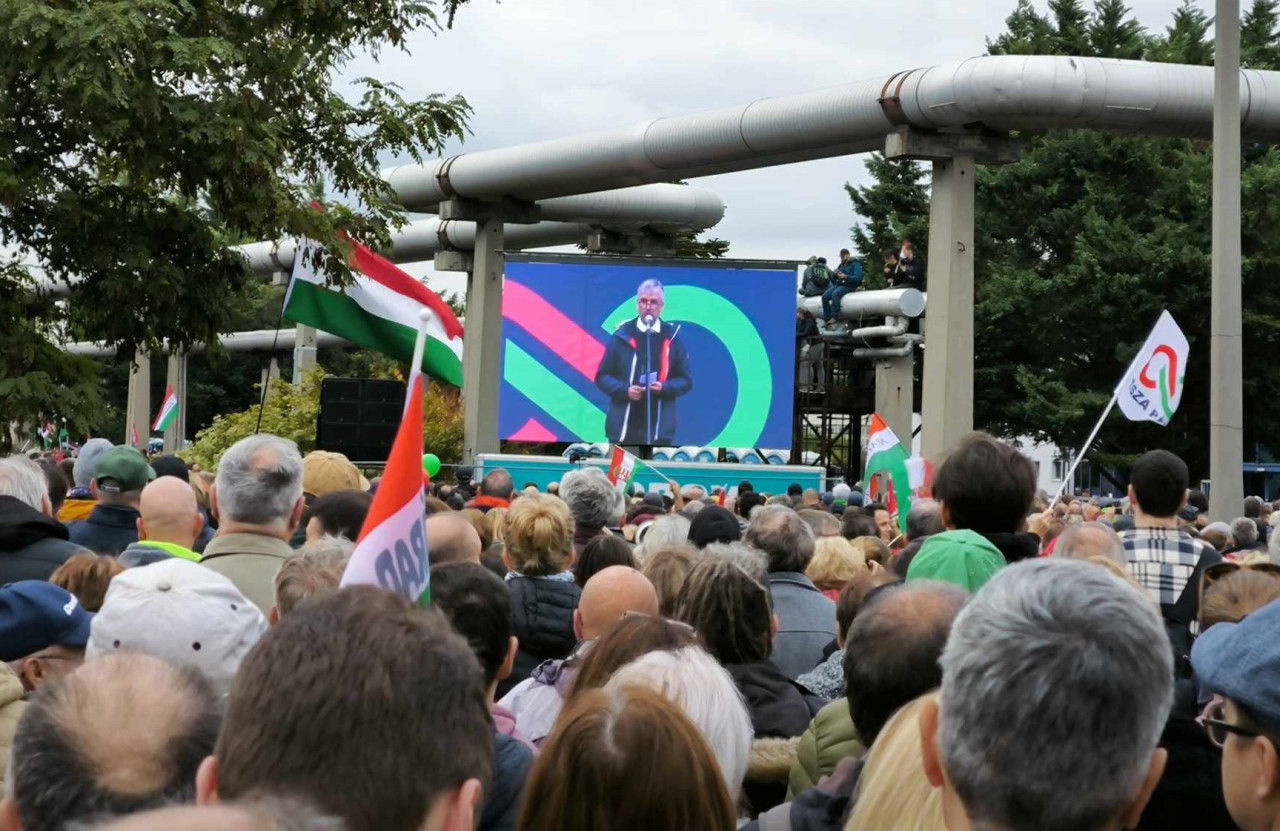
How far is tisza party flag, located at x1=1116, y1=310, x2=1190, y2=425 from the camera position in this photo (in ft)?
46.6

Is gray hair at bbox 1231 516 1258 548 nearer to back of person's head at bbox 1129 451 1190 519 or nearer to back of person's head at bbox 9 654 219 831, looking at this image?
back of person's head at bbox 1129 451 1190 519

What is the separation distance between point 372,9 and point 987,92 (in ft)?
30.6

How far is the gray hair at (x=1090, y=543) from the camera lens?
5.67 metres

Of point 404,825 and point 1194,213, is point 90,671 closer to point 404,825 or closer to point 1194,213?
point 404,825

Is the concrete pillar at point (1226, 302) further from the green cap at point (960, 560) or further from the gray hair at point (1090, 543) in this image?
the green cap at point (960, 560)

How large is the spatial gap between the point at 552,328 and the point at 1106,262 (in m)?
20.6

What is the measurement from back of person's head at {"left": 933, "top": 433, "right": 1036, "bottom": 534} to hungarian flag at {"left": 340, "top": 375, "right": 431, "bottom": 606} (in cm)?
195

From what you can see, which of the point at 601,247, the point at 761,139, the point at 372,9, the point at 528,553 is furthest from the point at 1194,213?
the point at 528,553

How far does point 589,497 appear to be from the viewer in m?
8.25

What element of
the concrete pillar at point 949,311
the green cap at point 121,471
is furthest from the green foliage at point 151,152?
the concrete pillar at point 949,311

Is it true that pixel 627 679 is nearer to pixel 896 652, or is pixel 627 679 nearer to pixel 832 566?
pixel 896 652

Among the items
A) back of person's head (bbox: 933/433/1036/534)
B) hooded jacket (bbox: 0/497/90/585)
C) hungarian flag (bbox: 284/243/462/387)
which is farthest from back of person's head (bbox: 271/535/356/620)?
hungarian flag (bbox: 284/243/462/387)

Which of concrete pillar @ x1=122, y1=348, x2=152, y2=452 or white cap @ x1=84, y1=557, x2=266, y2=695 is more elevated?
concrete pillar @ x1=122, y1=348, x2=152, y2=452

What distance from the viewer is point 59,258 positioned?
11.4m
